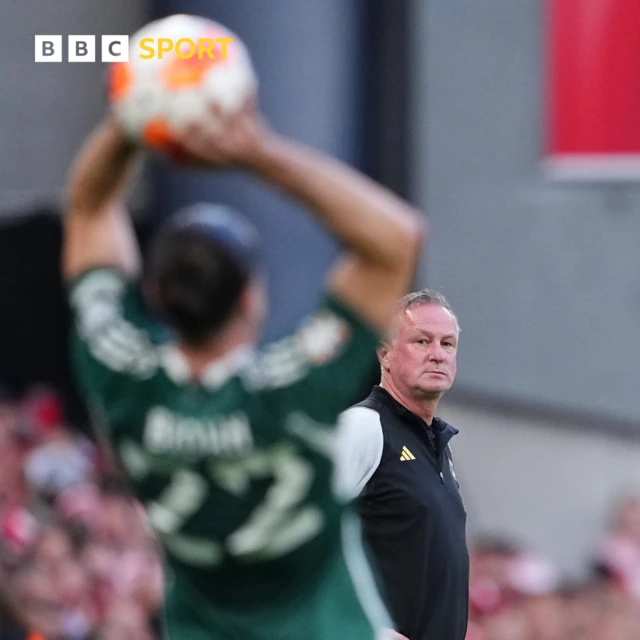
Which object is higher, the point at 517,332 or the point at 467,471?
the point at 517,332

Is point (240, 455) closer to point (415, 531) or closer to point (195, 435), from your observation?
point (195, 435)

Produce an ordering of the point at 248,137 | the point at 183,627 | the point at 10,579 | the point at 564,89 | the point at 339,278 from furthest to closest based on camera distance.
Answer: the point at 564,89 → the point at 10,579 → the point at 183,627 → the point at 339,278 → the point at 248,137

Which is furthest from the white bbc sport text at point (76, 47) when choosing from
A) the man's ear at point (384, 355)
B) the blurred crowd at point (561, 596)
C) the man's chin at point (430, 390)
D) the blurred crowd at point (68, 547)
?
the man's chin at point (430, 390)

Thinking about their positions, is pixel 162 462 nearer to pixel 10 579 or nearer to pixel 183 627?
pixel 183 627

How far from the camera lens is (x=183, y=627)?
7.27 feet

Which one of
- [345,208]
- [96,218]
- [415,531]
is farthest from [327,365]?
[415,531]

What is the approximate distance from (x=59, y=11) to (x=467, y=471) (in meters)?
4.01

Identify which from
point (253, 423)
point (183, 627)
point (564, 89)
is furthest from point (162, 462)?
point (564, 89)

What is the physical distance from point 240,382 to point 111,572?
15.3ft

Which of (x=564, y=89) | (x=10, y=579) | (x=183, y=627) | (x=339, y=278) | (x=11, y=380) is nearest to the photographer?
(x=339, y=278)

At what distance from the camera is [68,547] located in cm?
645

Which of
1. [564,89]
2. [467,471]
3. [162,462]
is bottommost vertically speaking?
[467,471]

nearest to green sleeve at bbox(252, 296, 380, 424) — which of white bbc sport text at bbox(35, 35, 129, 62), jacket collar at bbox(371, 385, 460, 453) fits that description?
jacket collar at bbox(371, 385, 460, 453)

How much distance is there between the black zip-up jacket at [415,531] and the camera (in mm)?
2977
